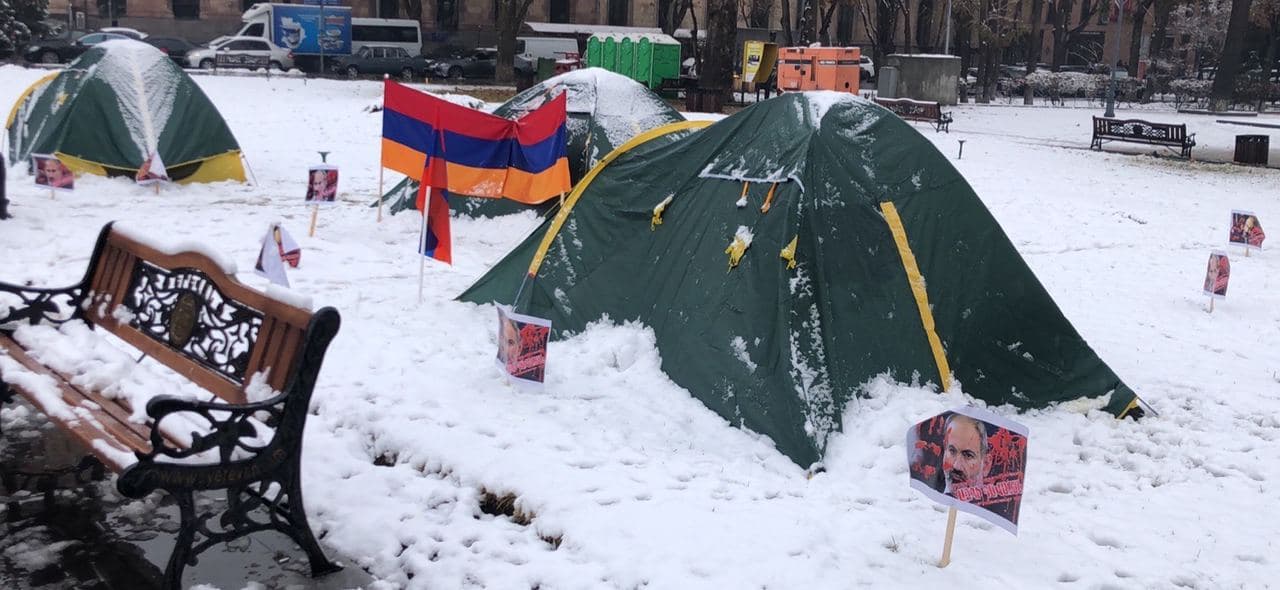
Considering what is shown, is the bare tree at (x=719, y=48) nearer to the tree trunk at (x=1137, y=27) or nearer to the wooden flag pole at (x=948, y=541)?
the wooden flag pole at (x=948, y=541)

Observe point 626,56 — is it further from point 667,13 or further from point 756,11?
point 667,13

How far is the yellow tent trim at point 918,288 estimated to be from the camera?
6.42 m

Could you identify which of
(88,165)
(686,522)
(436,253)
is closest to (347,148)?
(88,165)

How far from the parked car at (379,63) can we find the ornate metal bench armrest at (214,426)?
36.4m

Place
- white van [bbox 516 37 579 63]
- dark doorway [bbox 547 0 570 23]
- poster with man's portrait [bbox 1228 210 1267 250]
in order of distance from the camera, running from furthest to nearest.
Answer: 1. dark doorway [bbox 547 0 570 23]
2. white van [bbox 516 37 579 63]
3. poster with man's portrait [bbox 1228 210 1267 250]

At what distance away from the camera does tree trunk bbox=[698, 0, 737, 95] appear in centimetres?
2756

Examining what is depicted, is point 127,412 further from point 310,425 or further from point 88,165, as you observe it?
point 88,165

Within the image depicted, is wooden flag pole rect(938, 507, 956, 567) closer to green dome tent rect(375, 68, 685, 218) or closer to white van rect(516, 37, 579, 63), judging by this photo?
green dome tent rect(375, 68, 685, 218)

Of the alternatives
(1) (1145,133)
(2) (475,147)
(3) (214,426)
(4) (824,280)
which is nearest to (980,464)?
(4) (824,280)

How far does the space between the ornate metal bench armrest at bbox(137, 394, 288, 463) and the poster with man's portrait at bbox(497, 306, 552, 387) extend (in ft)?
6.94

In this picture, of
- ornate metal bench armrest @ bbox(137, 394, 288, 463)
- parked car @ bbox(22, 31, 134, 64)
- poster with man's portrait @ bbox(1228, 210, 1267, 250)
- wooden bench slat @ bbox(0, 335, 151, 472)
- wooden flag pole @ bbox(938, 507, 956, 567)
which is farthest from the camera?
parked car @ bbox(22, 31, 134, 64)

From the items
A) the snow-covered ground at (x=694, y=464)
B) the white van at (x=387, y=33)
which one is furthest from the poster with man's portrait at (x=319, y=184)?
the white van at (x=387, y=33)

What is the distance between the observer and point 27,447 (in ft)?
18.6

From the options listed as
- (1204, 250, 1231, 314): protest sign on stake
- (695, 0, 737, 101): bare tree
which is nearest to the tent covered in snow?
(1204, 250, 1231, 314): protest sign on stake
